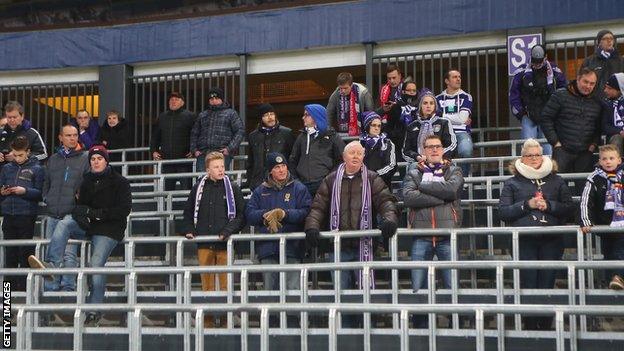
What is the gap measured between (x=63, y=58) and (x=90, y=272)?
403 inches

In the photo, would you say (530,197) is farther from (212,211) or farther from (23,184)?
(23,184)

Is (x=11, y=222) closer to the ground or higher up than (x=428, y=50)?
closer to the ground

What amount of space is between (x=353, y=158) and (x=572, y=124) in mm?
2632

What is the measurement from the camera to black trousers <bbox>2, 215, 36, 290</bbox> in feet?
37.8

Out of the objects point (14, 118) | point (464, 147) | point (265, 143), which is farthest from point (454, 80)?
point (14, 118)

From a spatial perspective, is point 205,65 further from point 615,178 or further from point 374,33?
point 615,178

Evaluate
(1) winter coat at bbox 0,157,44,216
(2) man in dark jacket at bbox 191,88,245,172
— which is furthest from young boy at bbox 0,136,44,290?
(2) man in dark jacket at bbox 191,88,245,172

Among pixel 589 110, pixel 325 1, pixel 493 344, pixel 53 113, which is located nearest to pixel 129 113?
pixel 53 113

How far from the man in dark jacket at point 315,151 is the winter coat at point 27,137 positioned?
361 centimetres

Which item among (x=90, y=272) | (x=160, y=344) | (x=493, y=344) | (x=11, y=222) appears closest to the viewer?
(x=493, y=344)

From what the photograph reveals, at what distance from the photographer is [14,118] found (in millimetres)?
13391

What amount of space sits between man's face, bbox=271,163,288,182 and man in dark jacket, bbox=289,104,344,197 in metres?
1.00

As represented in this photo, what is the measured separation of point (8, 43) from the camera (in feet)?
61.9

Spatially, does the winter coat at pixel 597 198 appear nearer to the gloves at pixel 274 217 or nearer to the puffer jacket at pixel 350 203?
the puffer jacket at pixel 350 203
